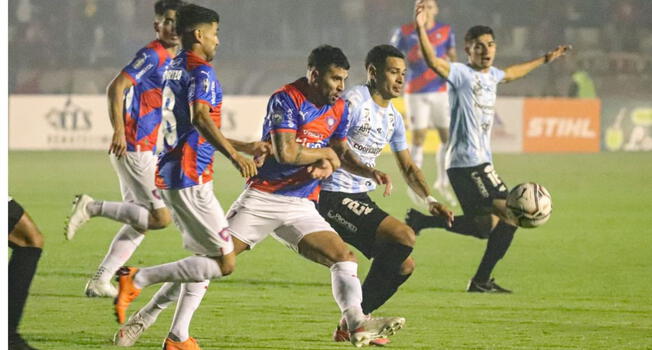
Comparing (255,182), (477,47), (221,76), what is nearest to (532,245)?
(477,47)

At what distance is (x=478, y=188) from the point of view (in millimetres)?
7590

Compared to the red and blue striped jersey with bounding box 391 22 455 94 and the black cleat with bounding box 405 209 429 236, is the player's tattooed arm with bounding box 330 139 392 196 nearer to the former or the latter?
the black cleat with bounding box 405 209 429 236

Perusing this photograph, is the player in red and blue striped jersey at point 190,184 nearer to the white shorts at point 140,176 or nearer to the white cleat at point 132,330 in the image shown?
the white cleat at point 132,330

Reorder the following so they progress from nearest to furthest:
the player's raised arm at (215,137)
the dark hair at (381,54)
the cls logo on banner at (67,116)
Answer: the player's raised arm at (215,137) → the dark hair at (381,54) → the cls logo on banner at (67,116)

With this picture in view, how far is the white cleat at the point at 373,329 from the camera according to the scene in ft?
16.2

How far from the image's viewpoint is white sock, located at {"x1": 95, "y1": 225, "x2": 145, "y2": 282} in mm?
6609

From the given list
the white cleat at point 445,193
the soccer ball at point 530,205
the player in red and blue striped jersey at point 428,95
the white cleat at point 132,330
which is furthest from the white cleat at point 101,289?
the player in red and blue striped jersey at point 428,95

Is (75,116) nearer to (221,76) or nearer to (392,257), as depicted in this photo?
(221,76)

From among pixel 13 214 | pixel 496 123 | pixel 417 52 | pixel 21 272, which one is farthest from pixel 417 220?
pixel 496 123

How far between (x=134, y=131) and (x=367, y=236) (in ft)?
5.74

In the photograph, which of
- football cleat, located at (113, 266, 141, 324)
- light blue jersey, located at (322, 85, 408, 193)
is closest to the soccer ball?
light blue jersey, located at (322, 85, 408, 193)

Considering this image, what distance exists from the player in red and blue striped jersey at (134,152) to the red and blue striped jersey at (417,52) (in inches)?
258

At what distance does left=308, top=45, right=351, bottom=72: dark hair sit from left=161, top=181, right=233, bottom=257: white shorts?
2.56 feet

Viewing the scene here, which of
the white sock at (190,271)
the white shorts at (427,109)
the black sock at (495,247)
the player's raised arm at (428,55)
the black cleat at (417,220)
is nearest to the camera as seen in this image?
the white sock at (190,271)
